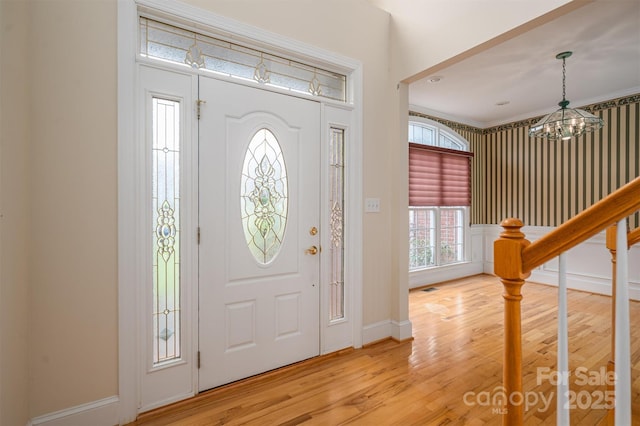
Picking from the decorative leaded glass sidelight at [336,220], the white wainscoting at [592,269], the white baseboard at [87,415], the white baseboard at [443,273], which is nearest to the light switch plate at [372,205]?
the decorative leaded glass sidelight at [336,220]

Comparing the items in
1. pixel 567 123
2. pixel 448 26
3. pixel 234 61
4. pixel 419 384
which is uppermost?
pixel 448 26

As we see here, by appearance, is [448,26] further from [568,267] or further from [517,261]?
[568,267]

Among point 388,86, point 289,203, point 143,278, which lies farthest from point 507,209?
point 143,278

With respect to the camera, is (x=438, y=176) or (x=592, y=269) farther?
(x=438, y=176)

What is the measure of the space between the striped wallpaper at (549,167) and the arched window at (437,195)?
242 millimetres

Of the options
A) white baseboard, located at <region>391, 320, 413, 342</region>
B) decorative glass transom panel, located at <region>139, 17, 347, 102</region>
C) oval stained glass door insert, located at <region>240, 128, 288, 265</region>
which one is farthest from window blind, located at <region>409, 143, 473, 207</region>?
oval stained glass door insert, located at <region>240, 128, 288, 265</region>

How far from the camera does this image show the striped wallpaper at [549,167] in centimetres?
441

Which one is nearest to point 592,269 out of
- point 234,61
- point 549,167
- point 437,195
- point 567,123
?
point 549,167

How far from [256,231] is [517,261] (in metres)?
1.72

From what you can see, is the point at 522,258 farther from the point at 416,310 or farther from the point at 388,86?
the point at 416,310

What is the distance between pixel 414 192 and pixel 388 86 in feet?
7.44

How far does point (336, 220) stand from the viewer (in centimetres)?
275

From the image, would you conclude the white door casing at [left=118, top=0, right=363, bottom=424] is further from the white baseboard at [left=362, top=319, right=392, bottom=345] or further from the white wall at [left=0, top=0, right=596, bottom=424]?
the white baseboard at [left=362, top=319, right=392, bottom=345]

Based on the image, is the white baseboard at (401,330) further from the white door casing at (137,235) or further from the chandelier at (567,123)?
the chandelier at (567,123)
